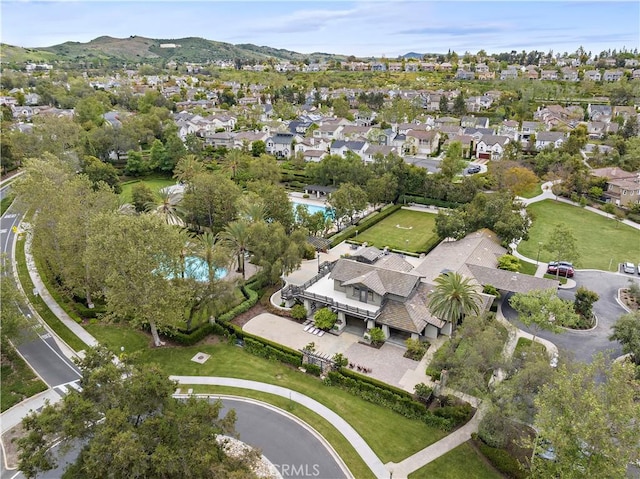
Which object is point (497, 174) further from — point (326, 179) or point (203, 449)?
point (203, 449)

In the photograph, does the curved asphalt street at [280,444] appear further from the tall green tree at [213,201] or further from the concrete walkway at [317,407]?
the tall green tree at [213,201]

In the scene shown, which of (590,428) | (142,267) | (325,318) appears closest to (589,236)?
(325,318)

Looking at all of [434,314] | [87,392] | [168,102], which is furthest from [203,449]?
[168,102]

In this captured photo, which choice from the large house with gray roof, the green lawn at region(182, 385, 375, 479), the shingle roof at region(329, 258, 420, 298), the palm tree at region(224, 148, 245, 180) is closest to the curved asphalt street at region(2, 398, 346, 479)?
the green lawn at region(182, 385, 375, 479)

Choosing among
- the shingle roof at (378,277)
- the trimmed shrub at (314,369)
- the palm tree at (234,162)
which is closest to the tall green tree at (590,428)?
the trimmed shrub at (314,369)

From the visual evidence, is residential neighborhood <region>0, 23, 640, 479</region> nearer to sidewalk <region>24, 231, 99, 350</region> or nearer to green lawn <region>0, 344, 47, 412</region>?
green lawn <region>0, 344, 47, 412</region>

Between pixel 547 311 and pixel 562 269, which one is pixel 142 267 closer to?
pixel 547 311
